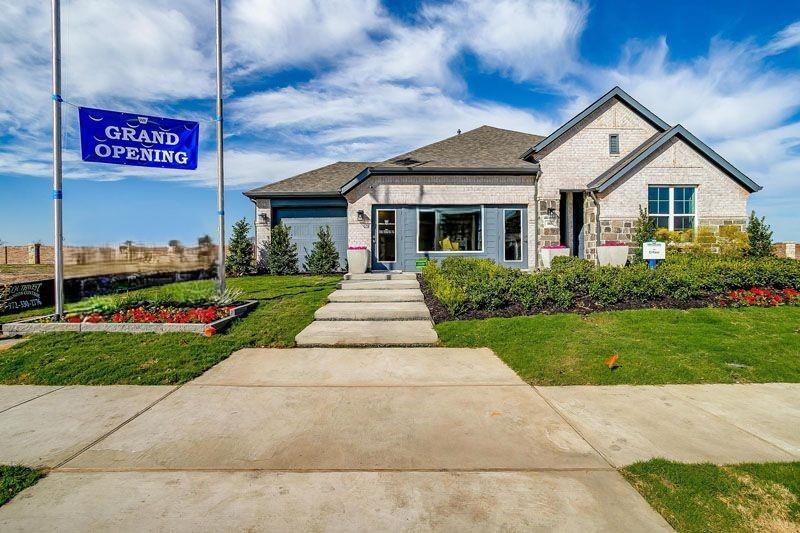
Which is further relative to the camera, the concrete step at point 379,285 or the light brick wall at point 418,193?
the light brick wall at point 418,193

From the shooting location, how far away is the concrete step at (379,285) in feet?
35.2

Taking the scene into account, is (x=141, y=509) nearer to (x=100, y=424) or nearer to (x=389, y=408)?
(x=100, y=424)

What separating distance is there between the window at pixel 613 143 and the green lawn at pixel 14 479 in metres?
17.4

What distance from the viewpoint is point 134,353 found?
18.7 feet

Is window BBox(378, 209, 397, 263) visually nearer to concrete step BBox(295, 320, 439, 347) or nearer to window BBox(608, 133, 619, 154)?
concrete step BBox(295, 320, 439, 347)

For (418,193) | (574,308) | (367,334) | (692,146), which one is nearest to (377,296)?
(367,334)

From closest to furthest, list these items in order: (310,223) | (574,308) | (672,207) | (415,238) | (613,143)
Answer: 1. (574,308)
2. (672,207)
3. (415,238)
4. (613,143)
5. (310,223)

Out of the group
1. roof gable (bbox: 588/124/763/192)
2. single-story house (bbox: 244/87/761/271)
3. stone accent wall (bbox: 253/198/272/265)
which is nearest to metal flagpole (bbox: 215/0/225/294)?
single-story house (bbox: 244/87/761/271)

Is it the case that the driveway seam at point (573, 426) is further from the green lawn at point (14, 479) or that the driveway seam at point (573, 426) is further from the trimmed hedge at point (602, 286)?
the green lawn at point (14, 479)

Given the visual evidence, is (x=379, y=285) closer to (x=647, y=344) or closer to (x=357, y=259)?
(x=357, y=259)

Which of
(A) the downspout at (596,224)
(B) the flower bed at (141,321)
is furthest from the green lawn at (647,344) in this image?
(A) the downspout at (596,224)

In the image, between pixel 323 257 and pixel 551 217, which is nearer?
pixel 551 217

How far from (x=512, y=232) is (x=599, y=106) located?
230 inches

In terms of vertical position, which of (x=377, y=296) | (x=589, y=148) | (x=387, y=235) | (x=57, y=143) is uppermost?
(x=589, y=148)
